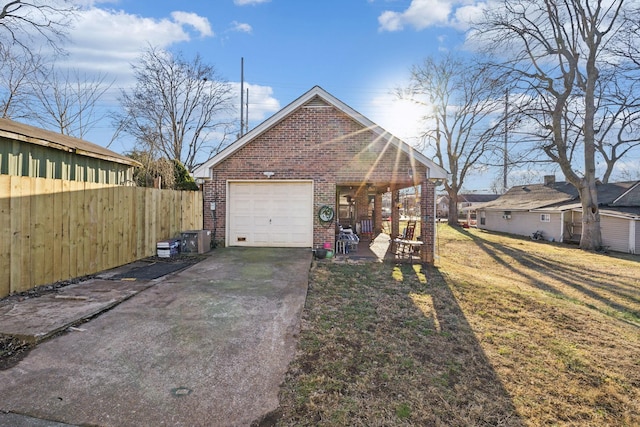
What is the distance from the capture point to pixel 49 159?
7.90 metres

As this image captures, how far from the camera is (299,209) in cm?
982

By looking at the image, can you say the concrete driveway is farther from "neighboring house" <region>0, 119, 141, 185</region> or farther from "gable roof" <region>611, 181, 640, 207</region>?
"gable roof" <region>611, 181, 640, 207</region>

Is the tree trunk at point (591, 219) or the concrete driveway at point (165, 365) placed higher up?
the tree trunk at point (591, 219)

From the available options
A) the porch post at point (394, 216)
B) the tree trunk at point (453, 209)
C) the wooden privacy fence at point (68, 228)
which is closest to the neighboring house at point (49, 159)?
the wooden privacy fence at point (68, 228)

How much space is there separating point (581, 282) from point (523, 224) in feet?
55.7

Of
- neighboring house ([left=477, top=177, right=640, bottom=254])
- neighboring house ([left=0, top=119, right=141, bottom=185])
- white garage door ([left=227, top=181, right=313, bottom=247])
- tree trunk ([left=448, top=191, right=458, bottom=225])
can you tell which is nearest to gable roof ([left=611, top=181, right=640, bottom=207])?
neighboring house ([left=477, top=177, right=640, bottom=254])

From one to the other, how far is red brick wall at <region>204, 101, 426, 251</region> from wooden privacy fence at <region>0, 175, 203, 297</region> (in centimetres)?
220

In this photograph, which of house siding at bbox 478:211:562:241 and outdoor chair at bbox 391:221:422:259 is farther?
house siding at bbox 478:211:562:241

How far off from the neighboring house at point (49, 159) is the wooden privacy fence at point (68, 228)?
1.97 meters

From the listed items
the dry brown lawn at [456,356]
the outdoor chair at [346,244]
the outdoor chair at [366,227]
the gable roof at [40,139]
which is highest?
the gable roof at [40,139]

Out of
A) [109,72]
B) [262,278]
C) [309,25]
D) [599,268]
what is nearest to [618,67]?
[599,268]

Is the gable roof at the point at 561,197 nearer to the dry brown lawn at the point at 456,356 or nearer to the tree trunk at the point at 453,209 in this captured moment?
the tree trunk at the point at 453,209

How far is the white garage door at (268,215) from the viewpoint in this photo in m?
9.81

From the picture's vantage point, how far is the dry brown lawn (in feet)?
9.30
